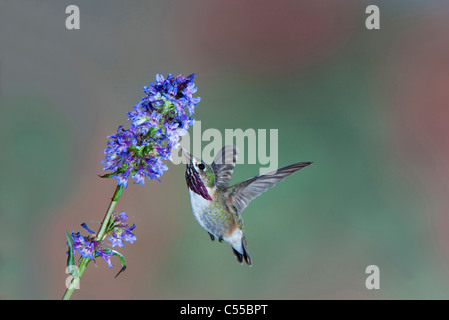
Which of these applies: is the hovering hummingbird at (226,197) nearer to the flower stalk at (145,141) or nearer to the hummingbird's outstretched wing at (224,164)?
the hummingbird's outstretched wing at (224,164)

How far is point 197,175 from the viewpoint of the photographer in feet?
4.44

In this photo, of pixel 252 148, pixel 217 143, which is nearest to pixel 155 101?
pixel 217 143

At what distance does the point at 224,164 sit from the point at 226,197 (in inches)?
5.1

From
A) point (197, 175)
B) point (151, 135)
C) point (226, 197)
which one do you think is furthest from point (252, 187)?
point (151, 135)

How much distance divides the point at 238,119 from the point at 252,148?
0.67 metres

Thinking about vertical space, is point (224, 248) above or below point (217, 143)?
below

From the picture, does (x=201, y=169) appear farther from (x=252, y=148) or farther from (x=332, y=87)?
(x=332, y=87)

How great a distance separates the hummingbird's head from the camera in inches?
50.9

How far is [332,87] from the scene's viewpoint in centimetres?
336

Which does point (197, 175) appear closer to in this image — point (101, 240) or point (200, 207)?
point (200, 207)

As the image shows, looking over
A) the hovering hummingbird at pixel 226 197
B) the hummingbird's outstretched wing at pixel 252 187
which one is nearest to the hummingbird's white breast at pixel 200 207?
the hovering hummingbird at pixel 226 197

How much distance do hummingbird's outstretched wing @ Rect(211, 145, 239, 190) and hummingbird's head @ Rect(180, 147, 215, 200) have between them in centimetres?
12

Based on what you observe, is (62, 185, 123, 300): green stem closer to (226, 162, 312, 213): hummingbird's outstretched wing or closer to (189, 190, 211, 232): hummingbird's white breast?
(189, 190, 211, 232): hummingbird's white breast

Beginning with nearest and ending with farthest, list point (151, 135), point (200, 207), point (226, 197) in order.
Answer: point (151, 135) < point (200, 207) < point (226, 197)
